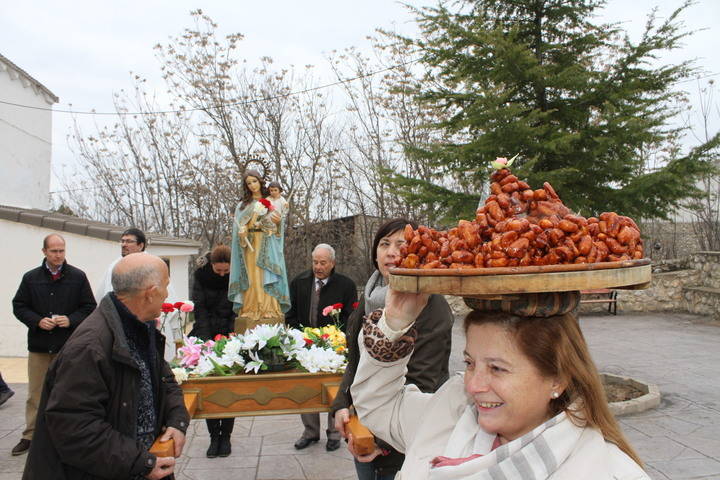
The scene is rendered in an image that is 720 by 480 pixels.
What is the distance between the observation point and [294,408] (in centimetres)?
417

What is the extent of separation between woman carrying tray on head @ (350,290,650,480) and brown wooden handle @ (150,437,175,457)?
5.29 feet

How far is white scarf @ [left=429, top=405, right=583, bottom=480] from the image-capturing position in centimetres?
139

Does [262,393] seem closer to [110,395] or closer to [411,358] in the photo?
[110,395]

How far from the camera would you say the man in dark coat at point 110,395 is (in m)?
2.48

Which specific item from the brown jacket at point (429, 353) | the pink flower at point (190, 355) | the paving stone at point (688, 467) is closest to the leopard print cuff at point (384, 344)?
the brown jacket at point (429, 353)

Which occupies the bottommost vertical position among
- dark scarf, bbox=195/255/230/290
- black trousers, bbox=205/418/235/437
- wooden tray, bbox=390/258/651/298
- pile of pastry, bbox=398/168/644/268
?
black trousers, bbox=205/418/235/437

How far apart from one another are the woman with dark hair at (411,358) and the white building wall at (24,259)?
8.52 metres

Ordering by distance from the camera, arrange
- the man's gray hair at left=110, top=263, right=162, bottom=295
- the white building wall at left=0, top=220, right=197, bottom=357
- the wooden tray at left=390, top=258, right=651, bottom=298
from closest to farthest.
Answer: the wooden tray at left=390, top=258, right=651, bottom=298
the man's gray hair at left=110, top=263, right=162, bottom=295
the white building wall at left=0, top=220, right=197, bottom=357

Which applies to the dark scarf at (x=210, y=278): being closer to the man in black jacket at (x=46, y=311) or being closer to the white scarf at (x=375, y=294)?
the man in black jacket at (x=46, y=311)

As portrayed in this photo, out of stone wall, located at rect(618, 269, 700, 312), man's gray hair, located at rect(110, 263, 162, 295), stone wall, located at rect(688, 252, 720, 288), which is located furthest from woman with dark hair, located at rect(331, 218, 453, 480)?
stone wall, located at rect(688, 252, 720, 288)

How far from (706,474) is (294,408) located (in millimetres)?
3577

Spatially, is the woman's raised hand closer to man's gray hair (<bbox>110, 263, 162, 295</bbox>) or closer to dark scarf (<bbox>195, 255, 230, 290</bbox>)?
man's gray hair (<bbox>110, 263, 162, 295</bbox>)

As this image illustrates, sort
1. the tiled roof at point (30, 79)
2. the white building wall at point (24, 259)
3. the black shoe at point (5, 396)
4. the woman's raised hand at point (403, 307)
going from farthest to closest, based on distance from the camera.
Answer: the tiled roof at point (30, 79)
the white building wall at point (24, 259)
the black shoe at point (5, 396)
the woman's raised hand at point (403, 307)

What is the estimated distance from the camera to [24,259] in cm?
1076
